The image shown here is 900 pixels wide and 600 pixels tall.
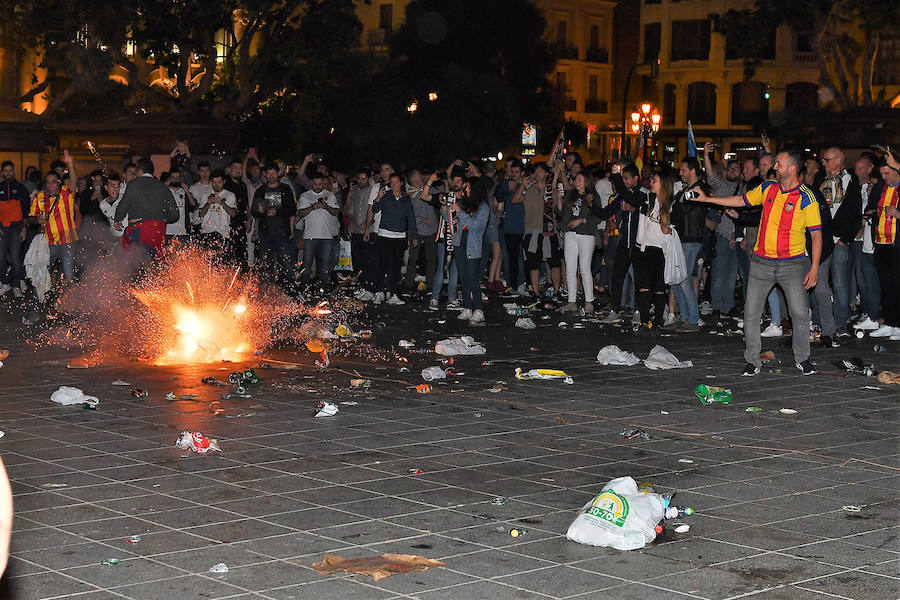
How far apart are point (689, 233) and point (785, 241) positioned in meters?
4.36

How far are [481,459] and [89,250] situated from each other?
11.6 m

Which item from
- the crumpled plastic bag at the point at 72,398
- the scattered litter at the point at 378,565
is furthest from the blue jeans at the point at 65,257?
the scattered litter at the point at 378,565

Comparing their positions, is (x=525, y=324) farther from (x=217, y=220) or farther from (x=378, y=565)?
(x=378, y=565)

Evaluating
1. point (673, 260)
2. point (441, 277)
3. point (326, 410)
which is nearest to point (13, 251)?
point (441, 277)

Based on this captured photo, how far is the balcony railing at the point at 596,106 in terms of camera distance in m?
82.1

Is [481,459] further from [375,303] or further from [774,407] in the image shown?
[375,303]

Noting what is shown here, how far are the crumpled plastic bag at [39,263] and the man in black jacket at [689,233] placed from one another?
8201mm

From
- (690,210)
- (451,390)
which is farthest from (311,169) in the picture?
(451,390)

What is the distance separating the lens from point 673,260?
1488 cm

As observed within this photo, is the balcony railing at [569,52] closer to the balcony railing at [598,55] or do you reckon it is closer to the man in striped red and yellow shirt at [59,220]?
the balcony railing at [598,55]

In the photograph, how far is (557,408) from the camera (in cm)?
984

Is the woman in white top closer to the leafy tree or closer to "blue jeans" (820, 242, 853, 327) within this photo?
"blue jeans" (820, 242, 853, 327)

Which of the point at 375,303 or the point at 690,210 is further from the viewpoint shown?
the point at 375,303

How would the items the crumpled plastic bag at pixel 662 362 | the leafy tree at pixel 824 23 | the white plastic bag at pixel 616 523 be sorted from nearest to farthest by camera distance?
the white plastic bag at pixel 616 523, the crumpled plastic bag at pixel 662 362, the leafy tree at pixel 824 23
